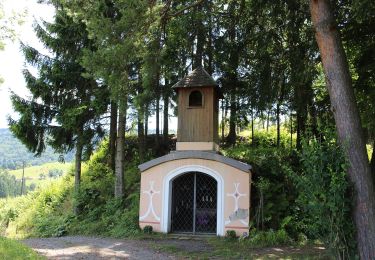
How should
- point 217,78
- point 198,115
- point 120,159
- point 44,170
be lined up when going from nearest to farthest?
1. point 198,115
2. point 120,159
3. point 217,78
4. point 44,170

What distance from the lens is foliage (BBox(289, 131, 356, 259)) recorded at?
703 cm

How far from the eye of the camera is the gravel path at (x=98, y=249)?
27.4ft

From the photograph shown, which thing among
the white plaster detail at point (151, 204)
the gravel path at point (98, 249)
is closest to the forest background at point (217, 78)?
the white plaster detail at point (151, 204)

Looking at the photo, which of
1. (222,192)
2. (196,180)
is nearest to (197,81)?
(196,180)

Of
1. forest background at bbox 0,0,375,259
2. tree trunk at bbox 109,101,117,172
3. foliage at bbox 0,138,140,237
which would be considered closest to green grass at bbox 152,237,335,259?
forest background at bbox 0,0,375,259

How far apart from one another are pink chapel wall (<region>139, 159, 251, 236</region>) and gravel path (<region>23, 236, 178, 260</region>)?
1.40 metres

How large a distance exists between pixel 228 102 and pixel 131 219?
6.91 m

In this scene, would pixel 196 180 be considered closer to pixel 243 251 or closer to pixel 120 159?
pixel 120 159

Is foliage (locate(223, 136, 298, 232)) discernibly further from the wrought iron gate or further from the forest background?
the wrought iron gate

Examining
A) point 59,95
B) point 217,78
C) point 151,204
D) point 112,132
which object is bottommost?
point 151,204

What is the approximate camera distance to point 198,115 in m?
12.5

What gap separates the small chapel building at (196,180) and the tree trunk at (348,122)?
13.4ft

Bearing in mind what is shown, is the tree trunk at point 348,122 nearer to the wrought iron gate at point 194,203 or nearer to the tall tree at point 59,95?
the wrought iron gate at point 194,203

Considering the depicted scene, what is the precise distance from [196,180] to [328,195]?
5852 mm
